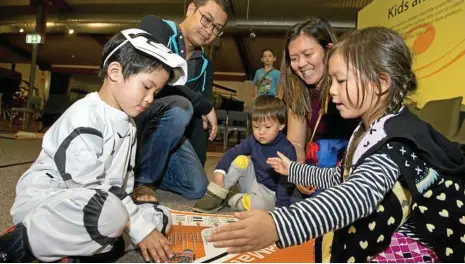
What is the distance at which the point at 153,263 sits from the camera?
2.64 ft

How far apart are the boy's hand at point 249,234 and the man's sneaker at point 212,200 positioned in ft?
2.89

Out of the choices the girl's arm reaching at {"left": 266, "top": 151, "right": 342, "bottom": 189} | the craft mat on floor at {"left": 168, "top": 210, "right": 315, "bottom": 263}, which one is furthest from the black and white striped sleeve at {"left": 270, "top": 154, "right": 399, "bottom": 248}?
the craft mat on floor at {"left": 168, "top": 210, "right": 315, "bottom": 263}

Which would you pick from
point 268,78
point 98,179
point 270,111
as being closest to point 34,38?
point 268,78

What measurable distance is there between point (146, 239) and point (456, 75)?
250cm

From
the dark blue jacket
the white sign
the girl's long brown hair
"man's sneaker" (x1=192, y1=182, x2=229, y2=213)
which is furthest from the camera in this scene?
the white sign

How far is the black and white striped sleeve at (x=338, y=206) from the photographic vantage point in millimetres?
494

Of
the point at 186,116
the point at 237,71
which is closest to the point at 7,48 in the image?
the point at 237,71

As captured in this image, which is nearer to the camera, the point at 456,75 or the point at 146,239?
the point at 146,239

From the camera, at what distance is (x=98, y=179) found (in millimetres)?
800

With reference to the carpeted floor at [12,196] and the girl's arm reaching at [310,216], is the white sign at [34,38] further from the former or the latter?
the girl's arm reaching at [310,216]

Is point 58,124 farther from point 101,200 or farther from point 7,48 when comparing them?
point 7,48

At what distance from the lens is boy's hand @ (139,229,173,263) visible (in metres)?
0.79

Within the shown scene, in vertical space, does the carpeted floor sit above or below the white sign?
below

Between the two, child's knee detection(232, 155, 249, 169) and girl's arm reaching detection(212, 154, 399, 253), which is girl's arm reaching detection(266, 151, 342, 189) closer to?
girl's arm reaching detection(212, 154, 399, 253)
